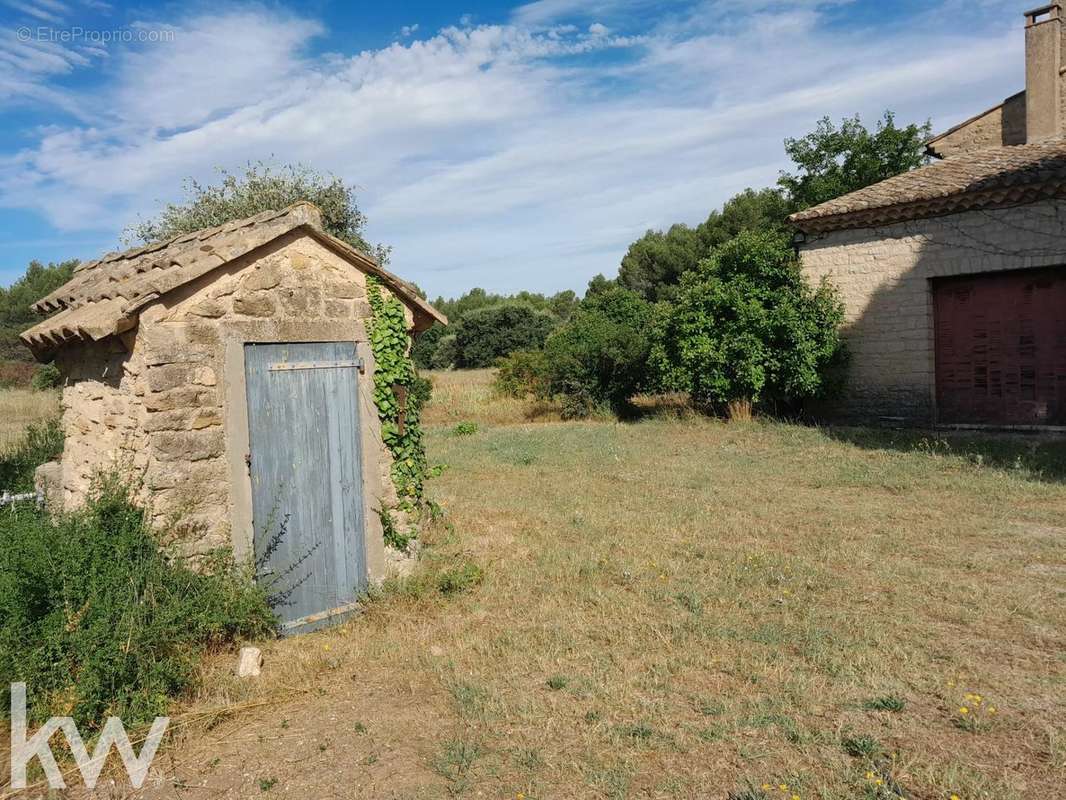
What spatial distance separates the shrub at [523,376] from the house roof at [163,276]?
13.0 metres

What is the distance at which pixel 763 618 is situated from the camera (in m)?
5.42

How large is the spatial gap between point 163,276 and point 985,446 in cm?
1127

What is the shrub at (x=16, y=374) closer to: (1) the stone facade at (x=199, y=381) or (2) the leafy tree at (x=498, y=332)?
(2) the leafy tree at (x=498, y=332)

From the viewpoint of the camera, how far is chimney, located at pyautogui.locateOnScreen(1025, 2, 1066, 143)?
14148 mm

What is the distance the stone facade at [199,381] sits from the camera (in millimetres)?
4992

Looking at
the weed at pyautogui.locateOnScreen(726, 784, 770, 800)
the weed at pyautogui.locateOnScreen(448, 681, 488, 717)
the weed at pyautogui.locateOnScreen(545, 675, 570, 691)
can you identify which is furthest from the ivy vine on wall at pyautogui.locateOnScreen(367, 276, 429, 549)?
the weed at pyautogui.locateOnScreen(726, 784, 770, 800)

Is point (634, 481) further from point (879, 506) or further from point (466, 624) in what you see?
point (466, 624)

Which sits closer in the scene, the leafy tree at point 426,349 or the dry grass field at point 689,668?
the dry grass field at point 689,668

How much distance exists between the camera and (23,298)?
120 ft

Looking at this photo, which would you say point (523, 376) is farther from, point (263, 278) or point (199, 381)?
point (199, 381)

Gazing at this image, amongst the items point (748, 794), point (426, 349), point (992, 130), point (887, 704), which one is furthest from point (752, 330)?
point (426, 349)

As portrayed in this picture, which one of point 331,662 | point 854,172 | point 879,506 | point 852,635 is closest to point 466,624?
point 331,662

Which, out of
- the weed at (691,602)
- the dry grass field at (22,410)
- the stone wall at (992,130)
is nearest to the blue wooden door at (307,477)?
the weed at (691,602)

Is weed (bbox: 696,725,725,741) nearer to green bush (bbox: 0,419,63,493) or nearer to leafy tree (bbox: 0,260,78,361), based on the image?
green bush (bbox: 0,419,63,493)
